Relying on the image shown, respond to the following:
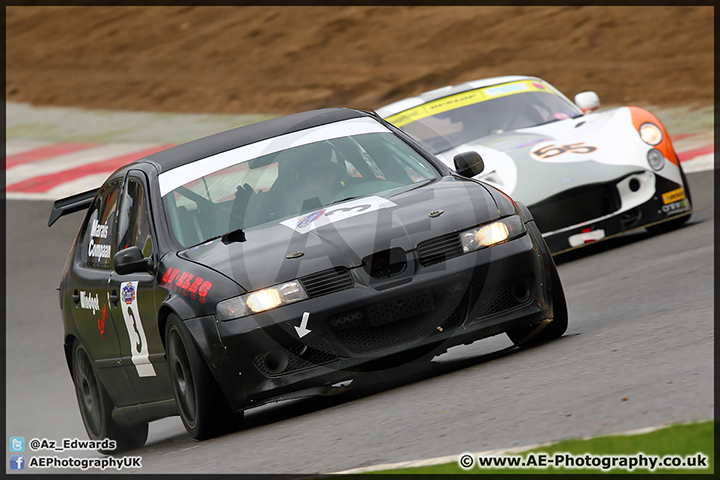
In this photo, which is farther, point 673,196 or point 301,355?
point 673,196

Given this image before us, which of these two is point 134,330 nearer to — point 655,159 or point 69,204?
point 69,204

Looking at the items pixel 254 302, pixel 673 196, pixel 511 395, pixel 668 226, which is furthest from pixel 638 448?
pixel 668 226

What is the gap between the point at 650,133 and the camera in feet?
30.4

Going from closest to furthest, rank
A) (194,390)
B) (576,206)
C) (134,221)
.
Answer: (194,390)
(134,221)
(576,206)

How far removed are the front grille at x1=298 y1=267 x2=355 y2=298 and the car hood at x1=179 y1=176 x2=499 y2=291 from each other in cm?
2

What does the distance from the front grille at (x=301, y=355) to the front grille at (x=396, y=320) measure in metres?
0.08

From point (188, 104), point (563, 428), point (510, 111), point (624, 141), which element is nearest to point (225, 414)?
point (563, 428)

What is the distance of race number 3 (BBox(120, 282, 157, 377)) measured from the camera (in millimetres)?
5988

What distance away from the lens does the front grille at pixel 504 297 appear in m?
5.53

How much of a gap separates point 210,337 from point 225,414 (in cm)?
40

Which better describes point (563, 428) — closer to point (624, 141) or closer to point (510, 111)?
point (624, 141)

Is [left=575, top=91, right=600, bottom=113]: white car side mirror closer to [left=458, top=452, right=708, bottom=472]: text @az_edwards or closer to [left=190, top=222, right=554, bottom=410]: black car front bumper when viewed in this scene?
[left=190, top=222, right=554, bottom=410]: black car front bumper

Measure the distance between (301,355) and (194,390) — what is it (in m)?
0.53

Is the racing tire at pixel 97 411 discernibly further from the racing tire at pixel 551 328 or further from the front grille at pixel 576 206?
the front grille at pixel 576 206
